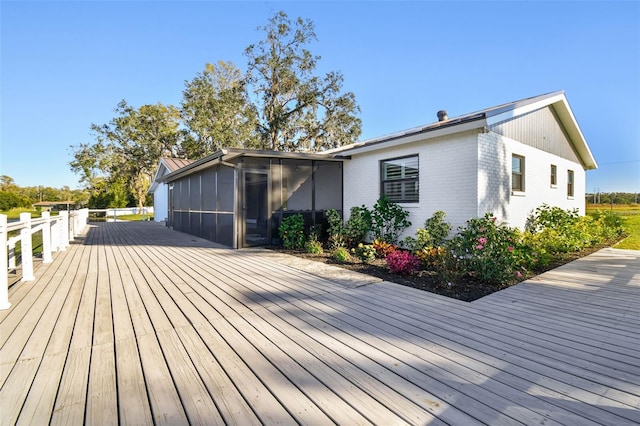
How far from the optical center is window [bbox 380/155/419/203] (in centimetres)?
735

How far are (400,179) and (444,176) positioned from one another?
49.2 inches

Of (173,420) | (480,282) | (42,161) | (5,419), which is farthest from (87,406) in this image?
(42,161)

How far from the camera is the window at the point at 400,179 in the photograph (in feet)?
24.1

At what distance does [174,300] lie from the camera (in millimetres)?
3639

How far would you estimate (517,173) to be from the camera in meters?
7.58

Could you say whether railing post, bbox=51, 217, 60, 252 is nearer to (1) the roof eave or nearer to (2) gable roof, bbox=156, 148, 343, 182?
(2) gable roof, bbox=156, 148, 343, 182

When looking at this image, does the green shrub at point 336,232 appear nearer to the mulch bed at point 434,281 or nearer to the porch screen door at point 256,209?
the mulch bed at point 434,281

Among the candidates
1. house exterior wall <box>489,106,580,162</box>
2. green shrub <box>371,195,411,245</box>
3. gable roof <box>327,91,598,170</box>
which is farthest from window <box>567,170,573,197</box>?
green shrub <box>371,195,411,245</box>

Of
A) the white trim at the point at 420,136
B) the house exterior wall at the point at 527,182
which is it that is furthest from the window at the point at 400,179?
the house exterior wall at the point at 527,182

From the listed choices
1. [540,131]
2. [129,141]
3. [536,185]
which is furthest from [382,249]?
[129,141]

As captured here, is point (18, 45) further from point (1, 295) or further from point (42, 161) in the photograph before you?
point (42, 161)

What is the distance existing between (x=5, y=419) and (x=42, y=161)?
42676mm

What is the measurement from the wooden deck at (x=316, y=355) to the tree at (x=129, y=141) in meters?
24.8

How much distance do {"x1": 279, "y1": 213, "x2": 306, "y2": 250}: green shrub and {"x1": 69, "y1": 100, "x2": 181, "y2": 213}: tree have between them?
22261 mm
